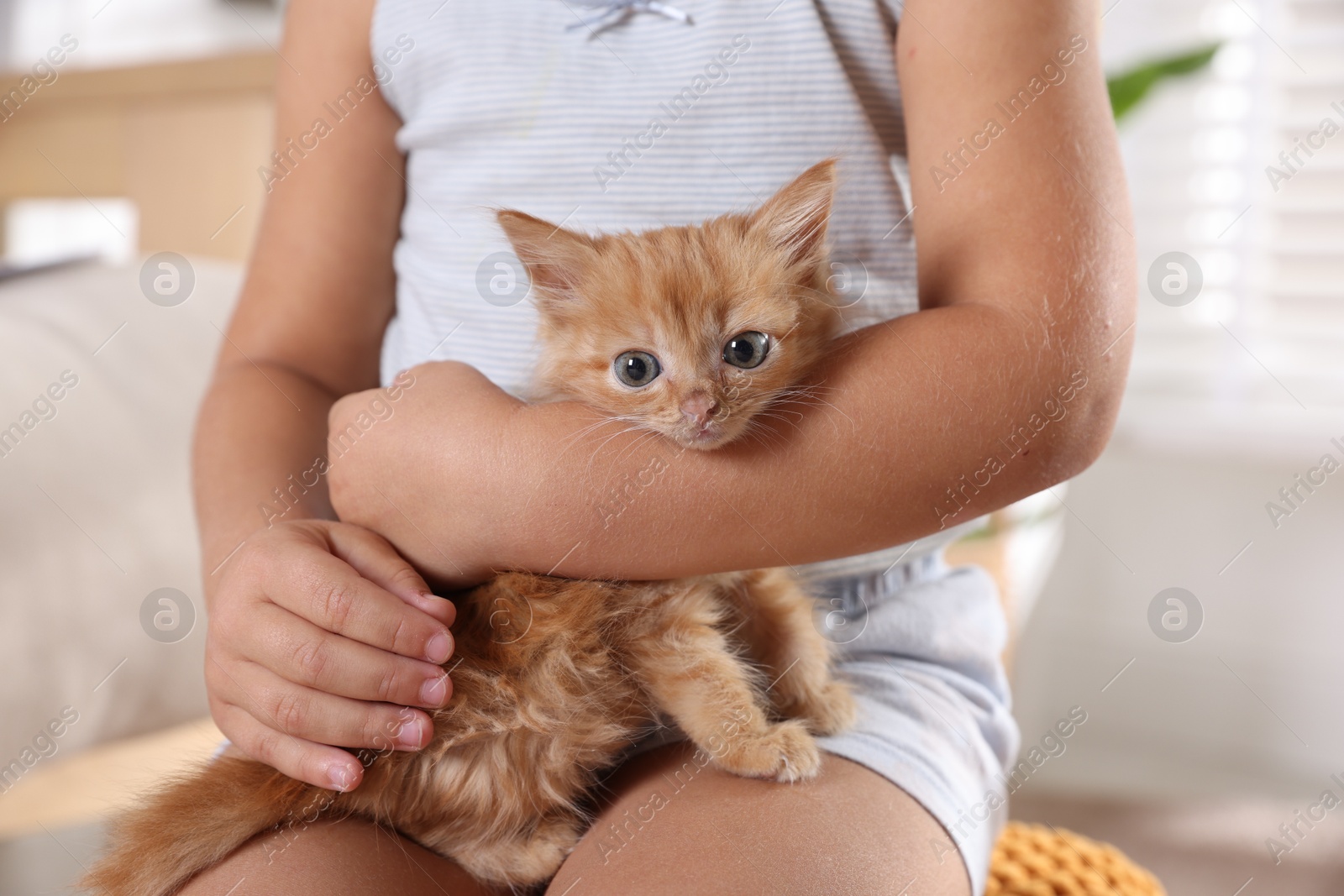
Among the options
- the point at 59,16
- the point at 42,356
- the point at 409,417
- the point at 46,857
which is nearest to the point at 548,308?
the point at 409,417

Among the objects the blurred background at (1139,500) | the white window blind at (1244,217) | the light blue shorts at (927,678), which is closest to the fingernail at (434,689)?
the light blue shorts at (927,678)

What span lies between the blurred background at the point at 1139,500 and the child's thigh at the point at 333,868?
0.88m

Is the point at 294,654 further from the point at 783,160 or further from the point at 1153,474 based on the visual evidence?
the point at 1153,474

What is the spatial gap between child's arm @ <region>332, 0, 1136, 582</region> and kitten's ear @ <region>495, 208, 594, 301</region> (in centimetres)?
12

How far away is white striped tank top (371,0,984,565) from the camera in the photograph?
1.04 m

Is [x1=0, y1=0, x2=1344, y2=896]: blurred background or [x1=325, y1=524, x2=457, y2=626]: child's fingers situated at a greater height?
[x1=325, y1=524, x2=457, y2=626]: child's fingers

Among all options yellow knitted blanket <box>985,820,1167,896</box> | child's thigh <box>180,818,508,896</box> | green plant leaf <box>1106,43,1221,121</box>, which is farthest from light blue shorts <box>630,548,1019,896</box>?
green plant leaf <box>1106,43,1221,121</box>

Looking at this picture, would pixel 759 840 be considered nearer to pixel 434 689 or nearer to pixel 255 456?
pixel 434 689

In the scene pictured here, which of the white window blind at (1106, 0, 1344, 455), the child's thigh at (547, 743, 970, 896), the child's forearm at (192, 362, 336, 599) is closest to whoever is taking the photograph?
the child's thigh at (547, 743, 970, 896)

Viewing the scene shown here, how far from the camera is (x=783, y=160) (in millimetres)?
1050

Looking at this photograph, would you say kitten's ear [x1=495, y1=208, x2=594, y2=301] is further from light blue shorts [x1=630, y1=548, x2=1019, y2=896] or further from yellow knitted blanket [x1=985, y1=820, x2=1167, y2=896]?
yellow knitted blanket [x1=985, y1=820, x2=1167, y2=896]

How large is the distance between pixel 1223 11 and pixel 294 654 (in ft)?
8.43

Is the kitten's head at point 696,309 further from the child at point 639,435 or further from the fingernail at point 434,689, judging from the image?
the fingernail at point 434,689

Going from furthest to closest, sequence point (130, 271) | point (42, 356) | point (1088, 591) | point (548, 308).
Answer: point (1088, 591) < point (130, 271) < point (42, 356) < point (548, 308)
